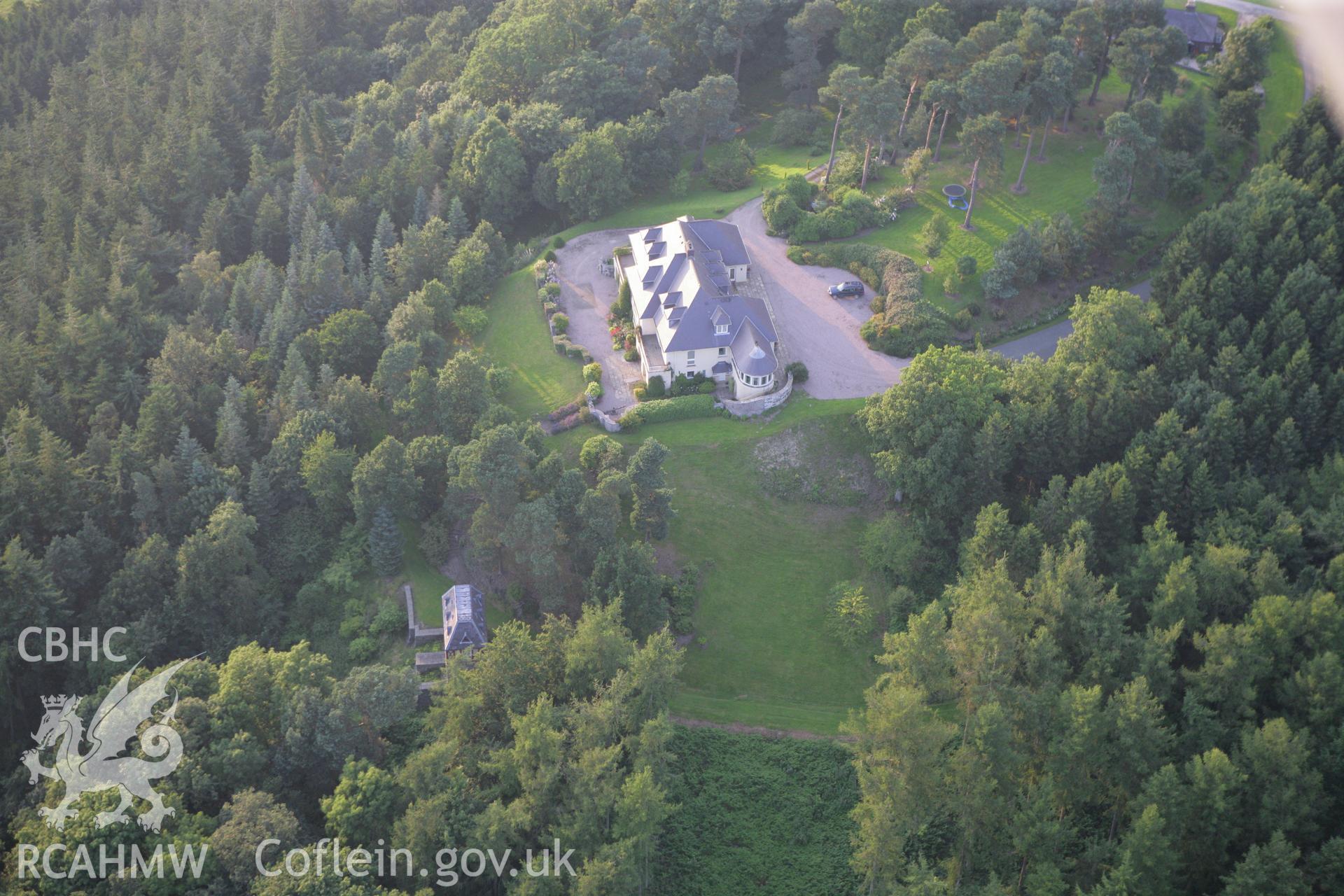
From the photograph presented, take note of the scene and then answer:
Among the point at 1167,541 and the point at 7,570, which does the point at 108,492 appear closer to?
the point at 7,570

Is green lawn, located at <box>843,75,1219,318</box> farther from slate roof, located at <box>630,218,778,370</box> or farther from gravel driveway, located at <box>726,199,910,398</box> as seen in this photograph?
slate roof, located at <box>630,218,778,370</box>

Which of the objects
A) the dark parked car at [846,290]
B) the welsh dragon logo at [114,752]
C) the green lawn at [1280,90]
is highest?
the green lawn at [1280,90]

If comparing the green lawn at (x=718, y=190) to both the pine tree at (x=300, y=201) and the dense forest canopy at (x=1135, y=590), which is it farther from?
the dense forest canopy at (x=1135, y=590)

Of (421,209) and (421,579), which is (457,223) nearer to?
(421,209)

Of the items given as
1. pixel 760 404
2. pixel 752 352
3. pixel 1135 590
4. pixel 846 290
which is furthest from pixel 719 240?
pixel 1135 590

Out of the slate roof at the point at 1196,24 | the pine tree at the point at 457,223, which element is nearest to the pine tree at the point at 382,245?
the pine tree at the point at 457,223

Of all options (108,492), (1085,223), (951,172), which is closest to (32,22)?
(108,492)
